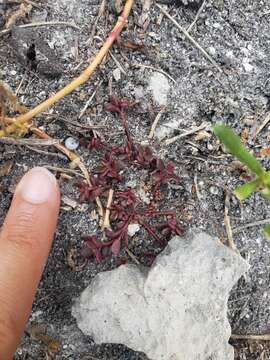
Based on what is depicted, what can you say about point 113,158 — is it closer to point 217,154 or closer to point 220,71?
point 217,154

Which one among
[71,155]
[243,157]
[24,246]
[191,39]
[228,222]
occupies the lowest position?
[24,246]

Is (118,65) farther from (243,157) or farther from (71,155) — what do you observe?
(243,157)

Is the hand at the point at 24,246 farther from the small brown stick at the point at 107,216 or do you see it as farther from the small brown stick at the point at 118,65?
the small brown stick at the point at 118,65

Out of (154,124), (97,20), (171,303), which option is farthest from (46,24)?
(171,303)

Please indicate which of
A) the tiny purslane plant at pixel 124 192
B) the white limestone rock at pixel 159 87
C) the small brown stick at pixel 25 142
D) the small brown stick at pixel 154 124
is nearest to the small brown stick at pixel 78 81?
the small brown stick at pixel 25 142

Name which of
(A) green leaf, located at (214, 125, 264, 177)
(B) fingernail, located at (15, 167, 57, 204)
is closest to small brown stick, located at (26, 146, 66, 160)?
(B) fingernail, located at (15, 167, 57, 204)

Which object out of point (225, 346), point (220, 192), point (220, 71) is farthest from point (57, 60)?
point (225, 346)

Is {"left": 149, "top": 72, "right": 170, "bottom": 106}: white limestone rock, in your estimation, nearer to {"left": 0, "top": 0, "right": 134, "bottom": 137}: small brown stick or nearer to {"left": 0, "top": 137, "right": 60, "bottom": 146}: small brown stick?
{"left": 0, "top": 0, "right": 134, "bottom": 137}: small brown stick
